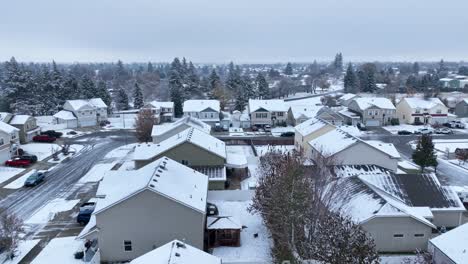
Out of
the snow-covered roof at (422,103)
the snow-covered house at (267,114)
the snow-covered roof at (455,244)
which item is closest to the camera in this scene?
the snow-covered roof at (455,244)

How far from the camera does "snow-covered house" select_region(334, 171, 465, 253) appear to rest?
2188 centimetres

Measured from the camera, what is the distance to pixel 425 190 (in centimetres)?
2525

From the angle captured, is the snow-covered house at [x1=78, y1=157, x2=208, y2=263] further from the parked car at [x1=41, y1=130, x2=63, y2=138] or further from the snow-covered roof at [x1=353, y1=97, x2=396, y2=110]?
the snow-covered roof at [x1=353, y1=97, x2=396, y2=110]

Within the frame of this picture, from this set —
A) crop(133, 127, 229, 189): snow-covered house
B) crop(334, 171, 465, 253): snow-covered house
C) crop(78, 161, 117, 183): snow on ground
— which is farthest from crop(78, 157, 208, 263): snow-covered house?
crop(78, 161, 117, 183): snow on ground

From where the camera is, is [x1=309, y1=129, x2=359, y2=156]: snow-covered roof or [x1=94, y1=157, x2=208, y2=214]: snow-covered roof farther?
[x1=309, y1=129, x2=359, y2=156]: snow-covered roof

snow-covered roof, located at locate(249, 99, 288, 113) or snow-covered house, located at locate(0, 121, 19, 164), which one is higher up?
snow-covered roof, located at locate(249, 99, 288, 113)

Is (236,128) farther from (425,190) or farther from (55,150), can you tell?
(425,190)

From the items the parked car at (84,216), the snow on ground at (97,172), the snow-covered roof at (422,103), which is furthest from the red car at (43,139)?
the snow-covered roof at (422,103)

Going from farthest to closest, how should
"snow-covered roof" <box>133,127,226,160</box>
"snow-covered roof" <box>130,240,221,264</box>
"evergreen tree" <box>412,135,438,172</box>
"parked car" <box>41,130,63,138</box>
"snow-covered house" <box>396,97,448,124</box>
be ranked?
"snow-covered house" <box>396,97,448,124</box>, "parked car" <box>41,130,63,138</box>, "evergreen tree" <box>412,135,438,172</box>, "snow-covered roof" <box>133,127,226,160</box>, "snow-covered roof" <box>130,240,221,264</box>

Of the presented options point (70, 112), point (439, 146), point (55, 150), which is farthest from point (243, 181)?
point (70, 112)

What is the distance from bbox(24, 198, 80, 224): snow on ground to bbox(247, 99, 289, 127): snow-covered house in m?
37.1

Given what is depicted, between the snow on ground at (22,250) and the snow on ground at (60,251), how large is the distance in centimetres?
95

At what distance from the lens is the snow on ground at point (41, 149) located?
44406mm

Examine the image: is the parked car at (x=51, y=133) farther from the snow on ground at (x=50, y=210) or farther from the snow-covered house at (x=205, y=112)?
the snow on ground at (x=50, y=210)
